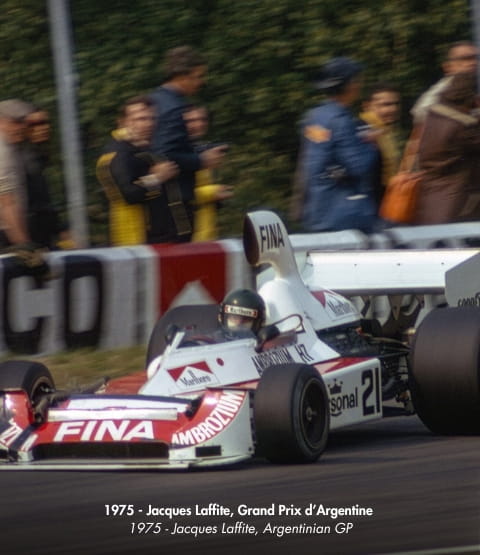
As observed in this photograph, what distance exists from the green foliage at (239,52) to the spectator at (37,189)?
6234 mm

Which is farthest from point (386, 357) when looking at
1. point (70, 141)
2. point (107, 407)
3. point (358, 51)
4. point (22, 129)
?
point (358, 51)

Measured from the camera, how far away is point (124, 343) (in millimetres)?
11086

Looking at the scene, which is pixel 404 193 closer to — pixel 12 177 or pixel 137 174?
pixel 137 174

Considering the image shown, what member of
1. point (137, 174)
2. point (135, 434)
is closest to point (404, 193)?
point (137, 174)

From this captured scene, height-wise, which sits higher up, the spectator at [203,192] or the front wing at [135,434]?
the spectator at [203,192]

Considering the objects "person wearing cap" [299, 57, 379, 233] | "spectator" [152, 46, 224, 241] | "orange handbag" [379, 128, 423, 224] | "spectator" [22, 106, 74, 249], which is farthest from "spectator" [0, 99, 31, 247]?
"orange handbag" [379, 128, 423, 224]

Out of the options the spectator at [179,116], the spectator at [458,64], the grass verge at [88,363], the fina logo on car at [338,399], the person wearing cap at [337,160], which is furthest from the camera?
the spectator at [458,64]

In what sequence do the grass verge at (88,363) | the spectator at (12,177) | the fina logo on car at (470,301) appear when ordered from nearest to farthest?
the fina logo on car at (470,301)
the spectator at (12,177)
the grass verge at (88,363)

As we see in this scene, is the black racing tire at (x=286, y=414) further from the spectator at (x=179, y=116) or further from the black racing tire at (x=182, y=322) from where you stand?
the spectator at (x=179, y=116)

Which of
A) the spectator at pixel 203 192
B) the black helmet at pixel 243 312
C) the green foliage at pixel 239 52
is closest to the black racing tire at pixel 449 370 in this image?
the black helmet at pixel 243 312

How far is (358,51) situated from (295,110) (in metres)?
0.87

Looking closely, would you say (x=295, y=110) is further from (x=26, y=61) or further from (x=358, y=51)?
(x=26, y=61)

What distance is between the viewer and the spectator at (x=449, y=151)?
1158cm

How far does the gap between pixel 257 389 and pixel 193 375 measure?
51 cm
